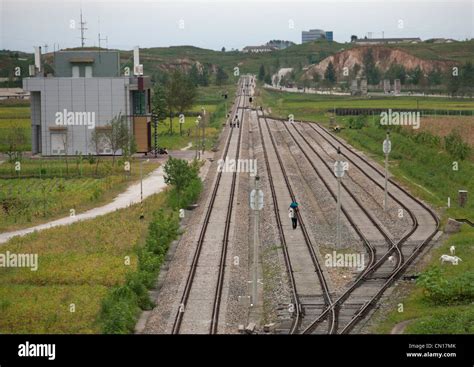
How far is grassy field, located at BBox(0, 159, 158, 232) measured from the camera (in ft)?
104

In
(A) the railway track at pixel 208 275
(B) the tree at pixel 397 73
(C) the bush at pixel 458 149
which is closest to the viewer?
(A) the railway track at pixel 208 275

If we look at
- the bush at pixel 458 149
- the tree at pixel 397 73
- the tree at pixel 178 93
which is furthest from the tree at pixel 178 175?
the tree at pixel 397 73

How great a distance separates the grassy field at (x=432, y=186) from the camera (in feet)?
51.0

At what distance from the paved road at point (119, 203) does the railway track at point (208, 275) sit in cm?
333

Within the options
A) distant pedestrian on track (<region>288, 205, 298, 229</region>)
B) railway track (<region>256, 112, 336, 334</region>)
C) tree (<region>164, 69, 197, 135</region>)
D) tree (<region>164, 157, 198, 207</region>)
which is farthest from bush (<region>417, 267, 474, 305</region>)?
tree (<region>164, 69, 197, 135</region>)

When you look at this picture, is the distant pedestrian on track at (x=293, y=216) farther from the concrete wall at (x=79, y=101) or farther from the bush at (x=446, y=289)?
the concrete wall at (x=79, y=101)

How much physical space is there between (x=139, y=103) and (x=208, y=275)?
34.6m

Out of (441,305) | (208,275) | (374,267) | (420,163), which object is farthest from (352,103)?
(441,305)

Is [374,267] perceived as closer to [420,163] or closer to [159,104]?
[420,163]

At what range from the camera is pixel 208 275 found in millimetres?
20484

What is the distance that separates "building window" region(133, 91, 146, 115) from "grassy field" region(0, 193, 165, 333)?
24.6 meters

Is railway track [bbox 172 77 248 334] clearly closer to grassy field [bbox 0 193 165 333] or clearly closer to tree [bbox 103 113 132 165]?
grassy field [bbox 0 193 165 333]

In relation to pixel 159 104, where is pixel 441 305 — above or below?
below

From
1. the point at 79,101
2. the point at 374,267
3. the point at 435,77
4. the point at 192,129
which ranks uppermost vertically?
the point at 435,77
